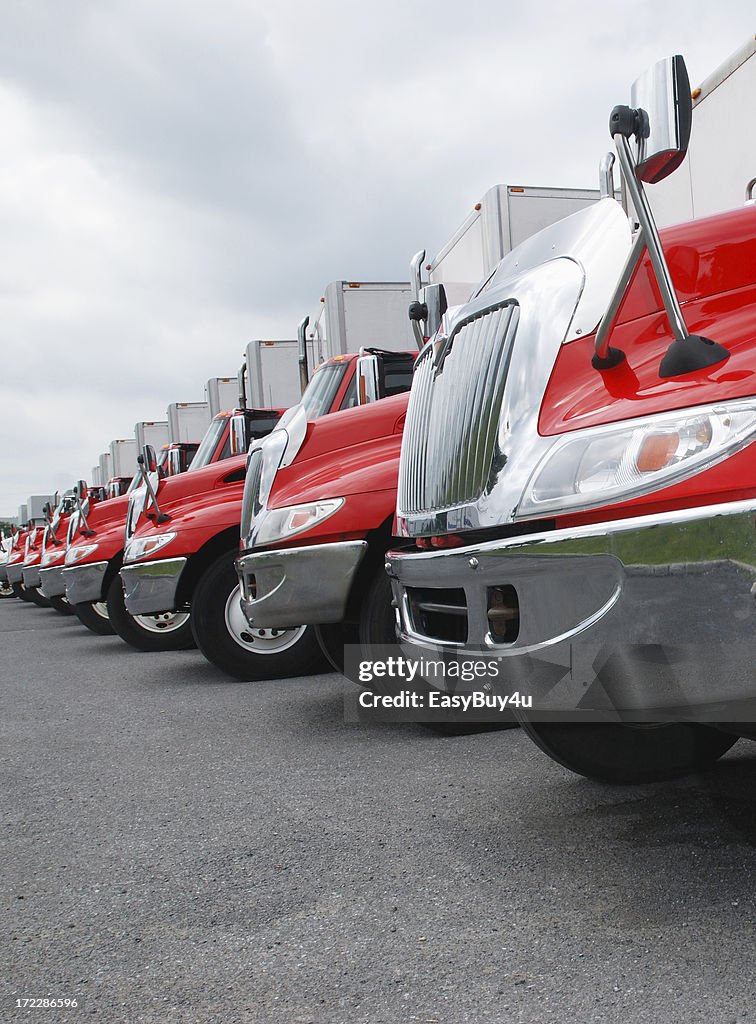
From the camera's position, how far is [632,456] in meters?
2.14

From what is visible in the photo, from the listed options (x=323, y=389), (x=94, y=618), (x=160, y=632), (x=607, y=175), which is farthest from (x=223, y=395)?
(x=607, y=175)

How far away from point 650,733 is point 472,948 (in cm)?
126

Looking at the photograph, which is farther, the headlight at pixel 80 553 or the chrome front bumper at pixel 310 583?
the headlight at pixel 80 553

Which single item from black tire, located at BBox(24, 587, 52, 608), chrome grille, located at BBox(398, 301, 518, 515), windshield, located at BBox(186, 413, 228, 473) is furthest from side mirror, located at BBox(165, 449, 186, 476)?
chrome grille, located at BBox(398, 301, 518, 515)

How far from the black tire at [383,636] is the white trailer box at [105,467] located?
1986 centimetres

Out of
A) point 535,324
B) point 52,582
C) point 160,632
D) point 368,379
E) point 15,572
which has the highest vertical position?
point 368,379

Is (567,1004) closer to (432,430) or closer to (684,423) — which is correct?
(684,423)

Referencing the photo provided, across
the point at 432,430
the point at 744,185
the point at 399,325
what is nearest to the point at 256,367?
the point at 399,325

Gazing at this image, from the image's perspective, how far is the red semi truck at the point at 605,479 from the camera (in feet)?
6.60

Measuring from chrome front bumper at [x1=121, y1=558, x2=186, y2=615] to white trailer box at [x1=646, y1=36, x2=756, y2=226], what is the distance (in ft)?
11.6

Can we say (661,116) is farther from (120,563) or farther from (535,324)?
(120,563)

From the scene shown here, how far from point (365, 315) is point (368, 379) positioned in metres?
3.28

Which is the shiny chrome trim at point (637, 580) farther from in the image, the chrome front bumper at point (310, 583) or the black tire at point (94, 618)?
the black tire at point (94, 618)

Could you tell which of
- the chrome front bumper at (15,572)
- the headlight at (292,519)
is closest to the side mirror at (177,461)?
the headlight at (292,519)
